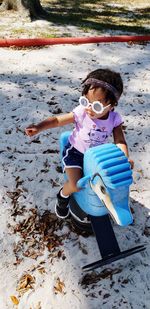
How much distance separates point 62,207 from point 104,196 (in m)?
0.72

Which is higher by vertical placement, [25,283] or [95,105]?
[95,105]

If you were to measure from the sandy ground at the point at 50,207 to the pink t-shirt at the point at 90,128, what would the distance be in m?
0.70

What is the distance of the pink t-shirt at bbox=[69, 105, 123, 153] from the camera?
7.99 feet

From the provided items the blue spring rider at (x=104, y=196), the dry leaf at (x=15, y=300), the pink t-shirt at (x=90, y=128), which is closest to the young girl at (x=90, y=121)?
the pink t-shirt at (x=90, y=128)

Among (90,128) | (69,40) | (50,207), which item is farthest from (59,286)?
(69,40)

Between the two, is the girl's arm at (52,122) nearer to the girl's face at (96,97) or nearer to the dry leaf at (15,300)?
the girl's face at (96,97)

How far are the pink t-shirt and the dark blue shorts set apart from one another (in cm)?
3

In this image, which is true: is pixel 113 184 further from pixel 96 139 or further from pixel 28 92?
pixel 28 92

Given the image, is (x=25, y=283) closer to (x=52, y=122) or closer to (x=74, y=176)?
(x=74, y=176)

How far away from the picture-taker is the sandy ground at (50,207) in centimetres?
240

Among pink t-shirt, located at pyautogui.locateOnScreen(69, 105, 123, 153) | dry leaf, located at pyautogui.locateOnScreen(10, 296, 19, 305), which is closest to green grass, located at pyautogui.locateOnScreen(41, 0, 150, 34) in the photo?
pink t-shirt, located at pyautogui.locateOnScreen(69, 105, 123, 153)

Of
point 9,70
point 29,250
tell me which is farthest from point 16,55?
point 29,250

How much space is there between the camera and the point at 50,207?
2938 mm

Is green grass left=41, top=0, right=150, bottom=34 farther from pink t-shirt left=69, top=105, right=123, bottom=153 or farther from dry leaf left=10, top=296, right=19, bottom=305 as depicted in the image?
dry leaf left=10, top=296, right=19, bottom=305
